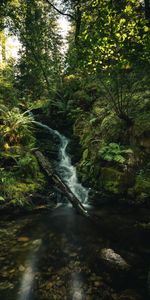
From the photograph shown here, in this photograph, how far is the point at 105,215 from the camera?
22.4 feet

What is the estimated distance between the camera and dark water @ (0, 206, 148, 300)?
343 cm

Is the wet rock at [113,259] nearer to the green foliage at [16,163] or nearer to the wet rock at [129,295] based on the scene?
the wet rock at [129,295]

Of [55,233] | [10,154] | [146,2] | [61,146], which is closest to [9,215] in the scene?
[55,233]

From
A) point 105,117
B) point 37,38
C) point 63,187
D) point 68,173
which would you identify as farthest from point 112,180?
point 37,38

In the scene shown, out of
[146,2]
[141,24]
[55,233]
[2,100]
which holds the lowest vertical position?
[55,233]

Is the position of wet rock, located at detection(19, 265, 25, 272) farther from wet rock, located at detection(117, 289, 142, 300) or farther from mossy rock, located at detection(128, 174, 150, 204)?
mossy rock, located at detection(128, 174, 150, 204)

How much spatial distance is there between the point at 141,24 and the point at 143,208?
206 inches

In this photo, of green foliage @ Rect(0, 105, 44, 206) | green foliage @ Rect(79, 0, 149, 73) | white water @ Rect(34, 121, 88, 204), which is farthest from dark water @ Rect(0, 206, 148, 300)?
green foliage @ Rect(79, 0, 149, 73)

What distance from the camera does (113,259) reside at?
425 cm

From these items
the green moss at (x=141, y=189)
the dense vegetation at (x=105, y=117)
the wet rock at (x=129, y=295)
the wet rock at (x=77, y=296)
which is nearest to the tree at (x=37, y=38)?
the dense vegetation at (x=105, y=117)

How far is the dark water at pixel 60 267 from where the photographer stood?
135 inches

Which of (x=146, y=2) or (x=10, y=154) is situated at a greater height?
(x=146, y=2)

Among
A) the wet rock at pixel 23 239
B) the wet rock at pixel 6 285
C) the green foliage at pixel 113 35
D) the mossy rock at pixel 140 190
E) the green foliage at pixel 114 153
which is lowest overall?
the wet rock at pixel 6 285

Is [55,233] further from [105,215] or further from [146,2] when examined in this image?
[146,2]
